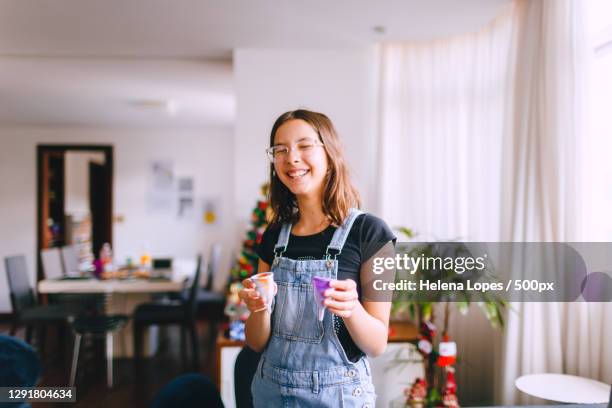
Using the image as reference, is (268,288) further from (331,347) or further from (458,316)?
(458,316)

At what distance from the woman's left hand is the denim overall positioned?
157mm

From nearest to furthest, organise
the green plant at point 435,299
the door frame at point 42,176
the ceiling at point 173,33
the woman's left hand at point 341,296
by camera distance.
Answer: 1. the woman's left hand at point 341,296
2. the green plant at point 435,299
3. the ceiling at point 173,33
4. the door frame at point 42,176

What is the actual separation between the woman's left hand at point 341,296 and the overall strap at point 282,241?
30cm

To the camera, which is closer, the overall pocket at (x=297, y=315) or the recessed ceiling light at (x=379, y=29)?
the overall pocket at (x=297, y=315)

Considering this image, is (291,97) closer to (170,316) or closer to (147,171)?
(170,316)

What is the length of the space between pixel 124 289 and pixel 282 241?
10.5ft

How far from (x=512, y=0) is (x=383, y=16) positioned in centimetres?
72


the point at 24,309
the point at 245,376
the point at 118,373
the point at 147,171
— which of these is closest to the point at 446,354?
the point at 245,376

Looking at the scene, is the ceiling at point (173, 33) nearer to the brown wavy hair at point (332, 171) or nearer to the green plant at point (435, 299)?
the green plant at point (435, 299)

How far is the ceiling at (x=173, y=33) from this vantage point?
284 cm

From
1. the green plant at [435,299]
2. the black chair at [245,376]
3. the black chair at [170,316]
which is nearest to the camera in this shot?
the black chair at [245,376]

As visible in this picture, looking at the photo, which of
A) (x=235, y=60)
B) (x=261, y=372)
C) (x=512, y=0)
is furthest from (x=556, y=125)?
(x=235, y=60)

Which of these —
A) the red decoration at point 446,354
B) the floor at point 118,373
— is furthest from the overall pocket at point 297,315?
the floor at point 118,373

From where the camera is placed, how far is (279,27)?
126 inches
